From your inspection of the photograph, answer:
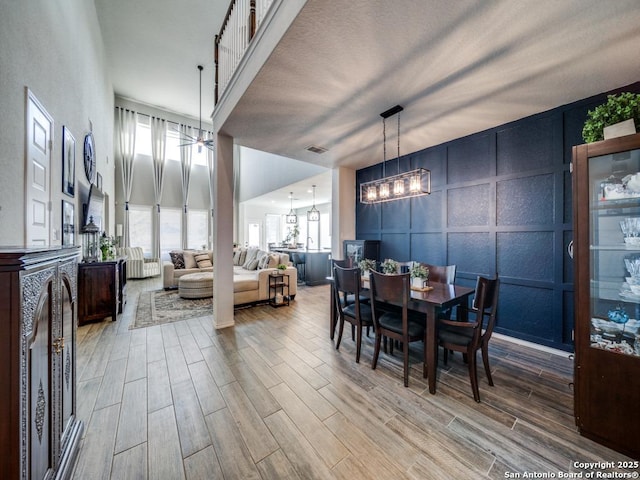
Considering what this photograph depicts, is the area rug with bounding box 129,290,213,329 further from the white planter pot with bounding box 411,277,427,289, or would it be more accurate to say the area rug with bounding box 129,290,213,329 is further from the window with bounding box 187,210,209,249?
the window with bounding box 187,210,209,249

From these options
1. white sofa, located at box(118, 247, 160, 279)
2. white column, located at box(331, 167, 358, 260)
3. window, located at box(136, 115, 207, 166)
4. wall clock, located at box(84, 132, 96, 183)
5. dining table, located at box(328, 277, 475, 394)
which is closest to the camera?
dining table, located at box(328, 277, 475, 394)

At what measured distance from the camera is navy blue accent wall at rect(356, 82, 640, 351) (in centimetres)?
278

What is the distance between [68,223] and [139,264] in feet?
15.7

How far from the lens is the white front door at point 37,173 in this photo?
1.98 meters

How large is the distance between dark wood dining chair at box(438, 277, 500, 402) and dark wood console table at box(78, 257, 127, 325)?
14.7ft

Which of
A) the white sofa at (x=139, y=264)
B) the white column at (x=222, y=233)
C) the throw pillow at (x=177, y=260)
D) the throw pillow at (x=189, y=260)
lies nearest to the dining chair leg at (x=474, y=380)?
the white column at (x=222, y=233)

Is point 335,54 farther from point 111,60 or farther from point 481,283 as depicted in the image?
point 111,60

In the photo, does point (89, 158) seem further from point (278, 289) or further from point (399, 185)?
point (399, 185)

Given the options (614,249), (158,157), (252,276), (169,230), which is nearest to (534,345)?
(614,249)

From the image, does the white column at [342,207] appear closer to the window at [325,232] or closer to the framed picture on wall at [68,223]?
the framed picture on wall at [68,223]

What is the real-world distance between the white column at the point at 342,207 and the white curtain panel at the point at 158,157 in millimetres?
6365

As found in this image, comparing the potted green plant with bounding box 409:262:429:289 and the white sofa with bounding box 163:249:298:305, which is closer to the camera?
the potted green plant with bounding box 409:262:429:289

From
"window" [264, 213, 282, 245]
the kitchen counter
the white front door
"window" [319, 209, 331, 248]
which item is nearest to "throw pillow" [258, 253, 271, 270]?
the kitchen counter

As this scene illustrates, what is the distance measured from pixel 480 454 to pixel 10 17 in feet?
13.7
